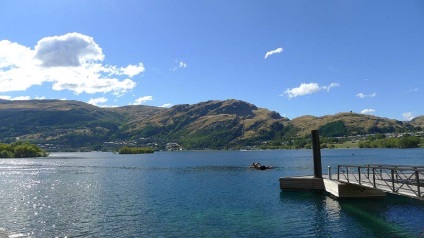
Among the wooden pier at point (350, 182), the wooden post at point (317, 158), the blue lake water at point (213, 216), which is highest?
the wooden post at point (317, 158)

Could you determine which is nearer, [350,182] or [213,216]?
[213,216]

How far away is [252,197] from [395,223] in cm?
2070

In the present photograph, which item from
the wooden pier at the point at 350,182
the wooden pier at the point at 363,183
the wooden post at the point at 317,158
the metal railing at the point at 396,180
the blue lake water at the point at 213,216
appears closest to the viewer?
the metal railing at the point at 396,180

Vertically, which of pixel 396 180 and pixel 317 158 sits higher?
pixel 317 158

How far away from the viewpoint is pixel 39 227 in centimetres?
3153

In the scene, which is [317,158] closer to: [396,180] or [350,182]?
[350,182]

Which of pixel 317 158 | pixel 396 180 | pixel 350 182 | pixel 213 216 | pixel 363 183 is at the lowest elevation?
pixel 213 216

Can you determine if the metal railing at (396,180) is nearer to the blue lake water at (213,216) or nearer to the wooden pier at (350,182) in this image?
the wooden pier at (350,182)

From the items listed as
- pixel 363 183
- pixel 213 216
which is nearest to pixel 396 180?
pixel 363 183

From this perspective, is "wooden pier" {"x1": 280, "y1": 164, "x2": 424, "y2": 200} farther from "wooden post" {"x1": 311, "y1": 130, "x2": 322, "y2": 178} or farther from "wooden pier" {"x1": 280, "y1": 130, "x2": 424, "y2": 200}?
"wooden post" {"x1": 311, "y1": 130, "x2": 322, "y2": 178}

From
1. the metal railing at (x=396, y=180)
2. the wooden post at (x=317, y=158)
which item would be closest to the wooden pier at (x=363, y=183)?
the metal railing at (x=396, y=180)

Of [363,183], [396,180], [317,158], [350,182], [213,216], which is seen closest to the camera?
[396,180]

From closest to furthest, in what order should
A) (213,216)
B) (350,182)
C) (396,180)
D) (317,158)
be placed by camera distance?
(396,180) → (213,216) → (350,182) → (317,158)

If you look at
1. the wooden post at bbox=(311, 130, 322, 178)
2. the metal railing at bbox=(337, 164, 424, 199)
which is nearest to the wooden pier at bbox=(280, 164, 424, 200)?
the metal railing at bbox=(337, 164, 424, 199)
